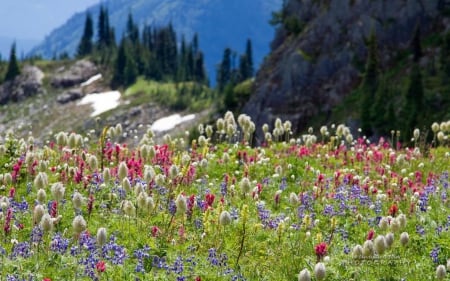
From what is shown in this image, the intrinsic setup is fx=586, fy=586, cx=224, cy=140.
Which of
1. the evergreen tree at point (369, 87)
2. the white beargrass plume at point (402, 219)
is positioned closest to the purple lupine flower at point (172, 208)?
the white beargrass plume at point (402, 219)

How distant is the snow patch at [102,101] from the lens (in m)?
175

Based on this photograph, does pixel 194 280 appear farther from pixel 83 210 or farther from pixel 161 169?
pixel 161 169

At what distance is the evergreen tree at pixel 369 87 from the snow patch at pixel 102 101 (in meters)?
107

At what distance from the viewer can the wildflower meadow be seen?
707 cm

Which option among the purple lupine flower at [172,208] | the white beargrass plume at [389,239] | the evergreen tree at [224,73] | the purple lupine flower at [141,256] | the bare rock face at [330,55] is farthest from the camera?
the evergreen tree at [224,73]

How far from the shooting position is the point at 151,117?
538 ft

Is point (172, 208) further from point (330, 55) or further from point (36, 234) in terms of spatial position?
point (330, 55)

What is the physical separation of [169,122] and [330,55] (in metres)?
73.3

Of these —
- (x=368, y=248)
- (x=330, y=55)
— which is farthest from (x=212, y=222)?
(x=330, y=55)

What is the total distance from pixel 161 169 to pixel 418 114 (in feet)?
187

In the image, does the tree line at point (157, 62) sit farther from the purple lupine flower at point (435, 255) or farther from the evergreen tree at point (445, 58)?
the purple lupine flower at point (435, 255)

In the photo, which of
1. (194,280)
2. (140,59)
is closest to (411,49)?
(194,280)

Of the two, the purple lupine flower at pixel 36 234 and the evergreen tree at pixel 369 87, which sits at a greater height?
the evergreen tree at pixel 369 87

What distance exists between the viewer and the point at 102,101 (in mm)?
181000
